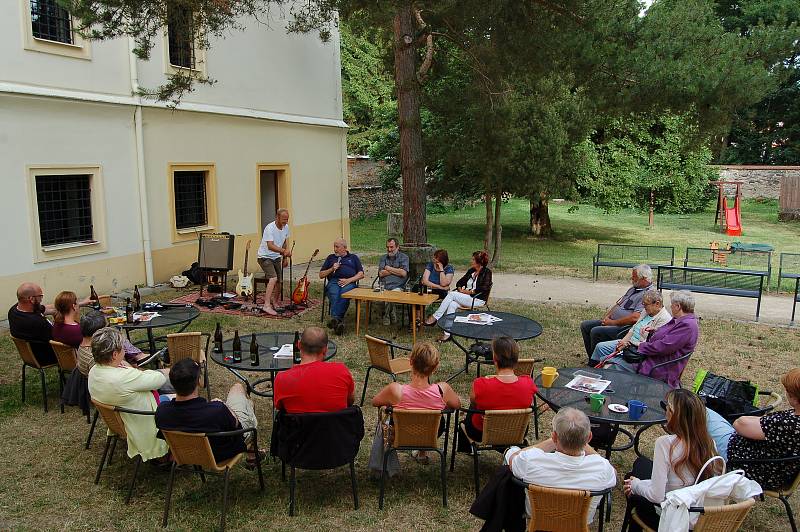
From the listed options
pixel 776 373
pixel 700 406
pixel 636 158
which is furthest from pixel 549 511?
pixel 636 158

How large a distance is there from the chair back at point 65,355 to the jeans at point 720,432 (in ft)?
17.0

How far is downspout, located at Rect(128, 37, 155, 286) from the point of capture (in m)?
11.4

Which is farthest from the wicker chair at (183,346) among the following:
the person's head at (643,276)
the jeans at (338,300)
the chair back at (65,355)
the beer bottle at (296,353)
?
the person's head at (643,276)

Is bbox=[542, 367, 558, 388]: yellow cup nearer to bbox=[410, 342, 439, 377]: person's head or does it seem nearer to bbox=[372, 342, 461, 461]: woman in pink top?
bbox=[372, 342, 461, 461]: woman in pink top

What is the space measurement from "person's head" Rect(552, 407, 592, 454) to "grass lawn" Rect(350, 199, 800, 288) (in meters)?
11.9

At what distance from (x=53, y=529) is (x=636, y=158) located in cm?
2279

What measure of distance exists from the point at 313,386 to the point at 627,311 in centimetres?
438

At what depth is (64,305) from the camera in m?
5.97

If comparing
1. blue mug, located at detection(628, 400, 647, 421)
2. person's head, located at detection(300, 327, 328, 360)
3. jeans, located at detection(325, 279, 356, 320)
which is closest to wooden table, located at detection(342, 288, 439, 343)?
jeans, located at detection(325, 279, 356, 320)

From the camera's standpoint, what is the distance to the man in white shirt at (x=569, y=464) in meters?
3.46

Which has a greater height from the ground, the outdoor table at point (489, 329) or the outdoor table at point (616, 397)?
the outdoor table at point (489, 329)

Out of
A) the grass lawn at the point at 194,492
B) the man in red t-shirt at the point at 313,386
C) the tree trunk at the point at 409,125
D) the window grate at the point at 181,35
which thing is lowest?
the grass lawn at the point at 194,492

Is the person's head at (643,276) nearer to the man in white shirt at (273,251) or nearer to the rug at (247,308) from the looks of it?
the rug at (247,308)

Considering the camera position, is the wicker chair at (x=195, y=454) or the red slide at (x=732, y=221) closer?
the wicker chair at (x=195, y=454)
